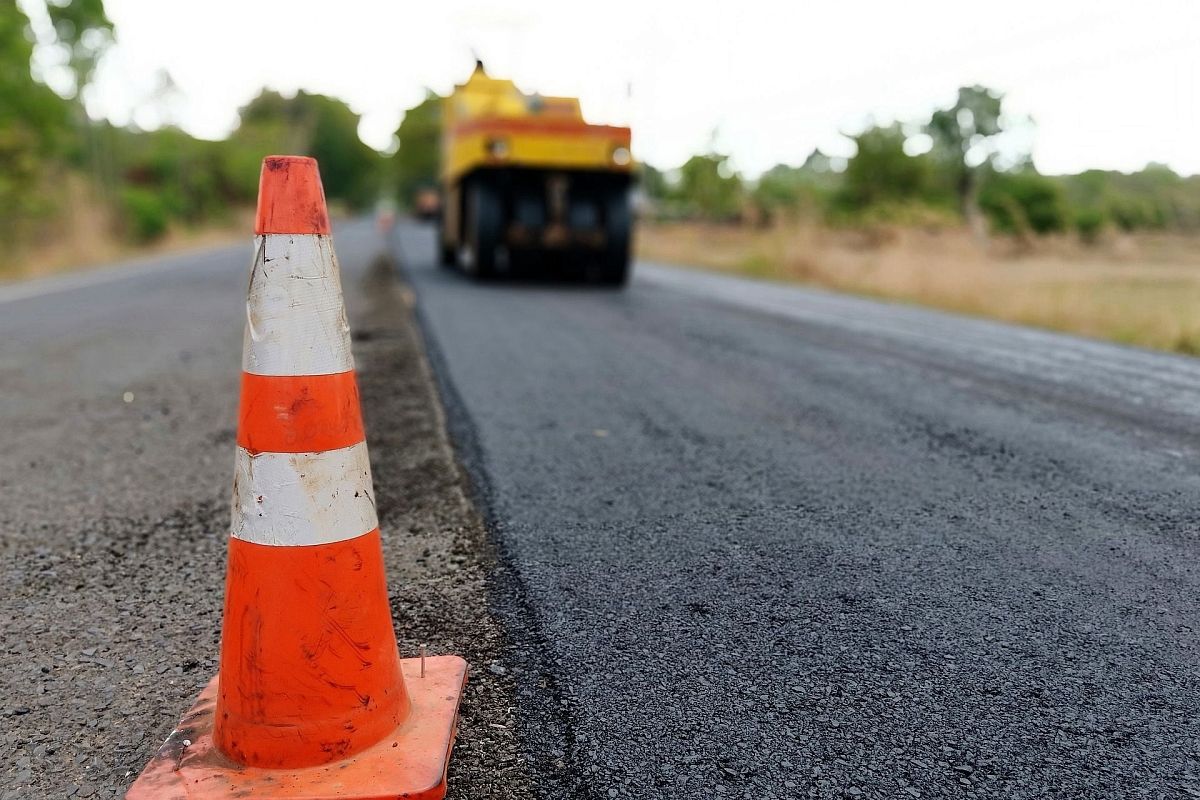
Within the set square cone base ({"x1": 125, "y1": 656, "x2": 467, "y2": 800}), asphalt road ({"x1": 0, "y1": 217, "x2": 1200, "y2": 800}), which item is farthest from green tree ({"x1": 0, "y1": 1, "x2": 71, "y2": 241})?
square cone base ({"x1": 125, "y1": 656, "x2": 467, "y2": 800})

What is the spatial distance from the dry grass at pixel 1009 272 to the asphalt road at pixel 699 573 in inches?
175

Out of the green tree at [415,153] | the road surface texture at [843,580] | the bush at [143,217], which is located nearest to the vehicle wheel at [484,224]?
the road surface texture at [843,580]

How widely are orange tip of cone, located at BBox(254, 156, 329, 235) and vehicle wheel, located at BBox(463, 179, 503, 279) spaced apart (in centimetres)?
962

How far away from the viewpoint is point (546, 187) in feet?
37.2

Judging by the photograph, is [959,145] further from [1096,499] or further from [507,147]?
[1096,499]

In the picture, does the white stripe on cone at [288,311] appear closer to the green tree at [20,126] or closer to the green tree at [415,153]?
the green tree at [20,126]

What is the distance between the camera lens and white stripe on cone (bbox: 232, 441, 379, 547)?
1700mm

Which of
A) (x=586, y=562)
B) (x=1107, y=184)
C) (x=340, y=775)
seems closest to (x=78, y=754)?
(x=340, y=775)

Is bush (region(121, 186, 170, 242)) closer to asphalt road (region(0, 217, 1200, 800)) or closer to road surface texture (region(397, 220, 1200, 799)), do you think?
asphalt road (region(0, 217, 1200, 800))

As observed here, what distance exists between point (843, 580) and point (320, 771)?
139 cm

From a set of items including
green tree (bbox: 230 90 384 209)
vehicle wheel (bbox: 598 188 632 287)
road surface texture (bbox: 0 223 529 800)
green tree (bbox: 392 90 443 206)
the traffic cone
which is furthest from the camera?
green tree (bbox: 230 90 384 209)

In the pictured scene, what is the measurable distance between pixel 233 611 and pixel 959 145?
55.5 meters

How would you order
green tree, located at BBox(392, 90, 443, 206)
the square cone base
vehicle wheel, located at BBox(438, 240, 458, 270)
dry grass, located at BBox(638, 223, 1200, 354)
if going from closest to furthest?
the square cone base → dry grass, located at BBox(638, 223, 1200, 354) → vehicle wheel, located at BBox(438, 240, 458, 270) → green tree, located at BBox(392, 90, 443, 206)

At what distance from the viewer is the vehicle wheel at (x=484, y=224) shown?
11.2 metres
